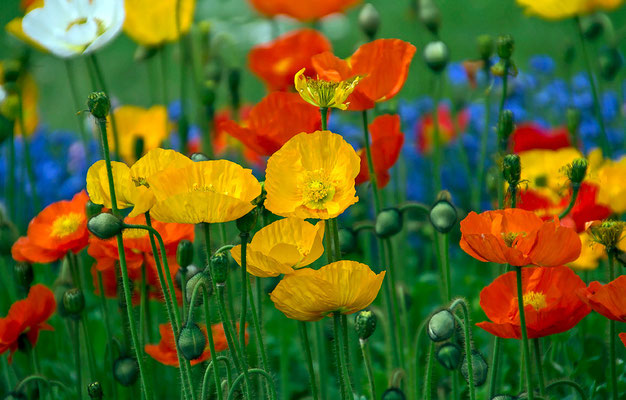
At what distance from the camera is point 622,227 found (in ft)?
3.74

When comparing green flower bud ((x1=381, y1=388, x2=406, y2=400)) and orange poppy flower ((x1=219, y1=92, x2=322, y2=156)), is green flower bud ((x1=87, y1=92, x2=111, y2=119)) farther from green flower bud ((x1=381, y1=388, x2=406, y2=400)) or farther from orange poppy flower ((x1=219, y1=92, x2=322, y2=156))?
green flower bud ((x1=381, y1=388, x2=406, y2=400))

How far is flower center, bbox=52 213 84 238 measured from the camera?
1386 mm

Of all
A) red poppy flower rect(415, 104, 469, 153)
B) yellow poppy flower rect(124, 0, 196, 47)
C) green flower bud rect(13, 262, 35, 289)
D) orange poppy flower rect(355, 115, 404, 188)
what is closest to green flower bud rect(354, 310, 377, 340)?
orange poppy flower rect(355, 115, 404, 188)

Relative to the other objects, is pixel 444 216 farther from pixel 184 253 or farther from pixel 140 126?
pixel 140 126

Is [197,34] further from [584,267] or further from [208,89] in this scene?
[584,267]

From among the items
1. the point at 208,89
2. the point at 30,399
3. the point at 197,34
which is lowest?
the point at 30,399

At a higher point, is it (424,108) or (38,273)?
(424,108)

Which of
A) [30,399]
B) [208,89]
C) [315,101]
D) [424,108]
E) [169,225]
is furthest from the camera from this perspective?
[424,108]

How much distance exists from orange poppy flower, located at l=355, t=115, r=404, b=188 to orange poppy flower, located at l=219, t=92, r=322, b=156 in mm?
115

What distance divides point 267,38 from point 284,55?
8.77ft

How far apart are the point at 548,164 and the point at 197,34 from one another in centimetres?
118

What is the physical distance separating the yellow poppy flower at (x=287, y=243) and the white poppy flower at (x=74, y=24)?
0.65m

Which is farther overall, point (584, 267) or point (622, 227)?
point (584, 267)

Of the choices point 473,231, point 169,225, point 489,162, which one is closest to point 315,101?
point 473,231
